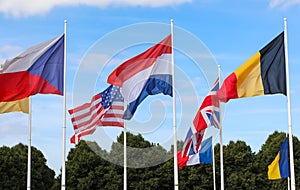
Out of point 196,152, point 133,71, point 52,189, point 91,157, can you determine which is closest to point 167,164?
point 91,157

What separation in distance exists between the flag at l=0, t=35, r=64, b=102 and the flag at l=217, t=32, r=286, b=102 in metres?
6.65

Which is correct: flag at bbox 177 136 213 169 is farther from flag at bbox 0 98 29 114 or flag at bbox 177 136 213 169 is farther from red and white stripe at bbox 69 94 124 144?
flag at bbox 0 98 29 114

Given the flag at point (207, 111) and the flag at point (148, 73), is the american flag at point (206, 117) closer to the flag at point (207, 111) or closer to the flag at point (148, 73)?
the flag at point (207, 111)

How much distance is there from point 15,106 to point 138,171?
115ft

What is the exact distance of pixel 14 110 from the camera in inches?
1091

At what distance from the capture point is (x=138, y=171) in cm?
6191

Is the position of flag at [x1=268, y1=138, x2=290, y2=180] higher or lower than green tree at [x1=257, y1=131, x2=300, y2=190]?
lower

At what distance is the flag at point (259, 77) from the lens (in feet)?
77.4

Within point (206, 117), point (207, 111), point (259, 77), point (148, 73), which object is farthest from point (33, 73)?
point (207, 111)

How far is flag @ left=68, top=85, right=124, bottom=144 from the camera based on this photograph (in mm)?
30000

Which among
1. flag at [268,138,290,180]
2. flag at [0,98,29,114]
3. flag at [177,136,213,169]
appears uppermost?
flag at [0,98,29,114]

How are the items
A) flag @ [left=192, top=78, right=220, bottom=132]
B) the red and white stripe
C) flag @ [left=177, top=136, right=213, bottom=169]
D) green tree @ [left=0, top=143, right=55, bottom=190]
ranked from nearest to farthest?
the red and white stripe, flag @ [left=192, top=78, right=220, bottom=132], flag @ [left=177, top=136, right=213, bottom=169], green tree @ [left=0, top=143, right=55, bottom=190]

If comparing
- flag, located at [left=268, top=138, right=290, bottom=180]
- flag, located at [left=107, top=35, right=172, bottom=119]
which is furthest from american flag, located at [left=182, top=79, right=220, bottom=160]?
flag, located at [left=107, top=35, right=172, bottom=119]

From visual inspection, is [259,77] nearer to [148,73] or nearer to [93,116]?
[148,73]
